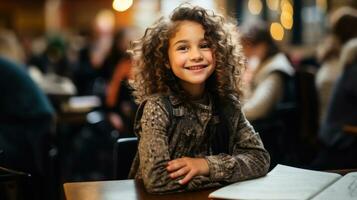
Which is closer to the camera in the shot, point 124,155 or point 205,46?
point 205,46

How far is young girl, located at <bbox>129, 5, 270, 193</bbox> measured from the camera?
147cm

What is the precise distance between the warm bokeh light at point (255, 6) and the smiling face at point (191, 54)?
329 inches

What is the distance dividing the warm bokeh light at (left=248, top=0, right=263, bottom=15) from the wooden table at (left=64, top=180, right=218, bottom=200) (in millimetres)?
8511

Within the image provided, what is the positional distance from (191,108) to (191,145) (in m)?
0.10

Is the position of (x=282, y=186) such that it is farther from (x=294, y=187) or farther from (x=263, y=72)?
(x=263, y=72)

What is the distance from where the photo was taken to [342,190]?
1.38 metres

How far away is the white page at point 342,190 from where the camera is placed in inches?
52.4

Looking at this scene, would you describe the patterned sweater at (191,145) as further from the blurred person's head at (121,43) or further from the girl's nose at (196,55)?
the blurred person's head at (121,43)

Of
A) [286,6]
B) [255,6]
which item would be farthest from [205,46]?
[255,6]

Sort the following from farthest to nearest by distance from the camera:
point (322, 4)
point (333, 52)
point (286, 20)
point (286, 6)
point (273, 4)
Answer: point (273, 4) → point (286, 20) → point (286, 6) → point (322, 4) → point (333, 52)

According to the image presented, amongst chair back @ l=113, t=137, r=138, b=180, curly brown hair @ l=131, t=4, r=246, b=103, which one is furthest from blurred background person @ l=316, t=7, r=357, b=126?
curly brown hair @ l=131, t=4, r=246, b=103

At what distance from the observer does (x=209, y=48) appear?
1.57m

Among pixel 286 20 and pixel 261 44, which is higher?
pixel 261 44

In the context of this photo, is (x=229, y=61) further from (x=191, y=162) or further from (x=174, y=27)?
(x=191, y=162)
